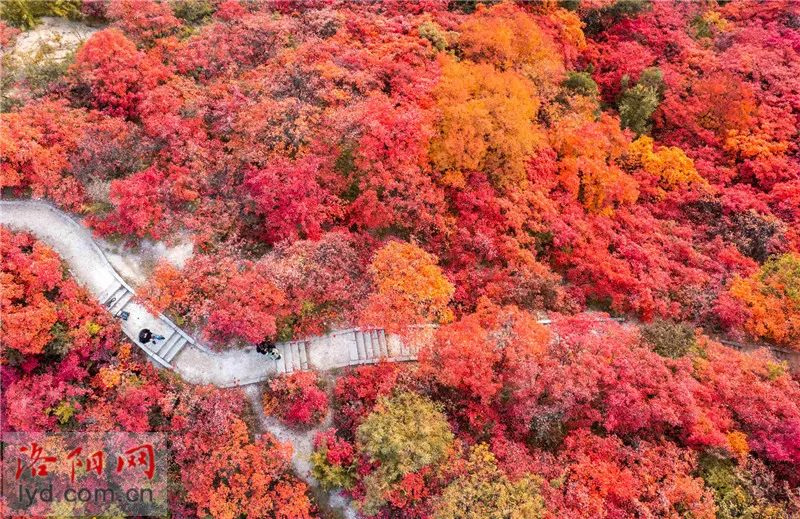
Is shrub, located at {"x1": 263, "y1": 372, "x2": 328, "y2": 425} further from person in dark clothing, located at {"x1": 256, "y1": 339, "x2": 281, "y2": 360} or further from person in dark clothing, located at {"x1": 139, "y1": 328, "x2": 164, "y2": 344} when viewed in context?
person in dark clothing, located at {"x1": 139, "y1": 328, "x2": 164, "y2": 344}

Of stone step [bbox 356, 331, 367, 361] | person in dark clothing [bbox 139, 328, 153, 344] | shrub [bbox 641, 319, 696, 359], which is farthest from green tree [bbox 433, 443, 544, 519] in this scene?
person in dark clothing [bbox 139, 328, 153, 344]

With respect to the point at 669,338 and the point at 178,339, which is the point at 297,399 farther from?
the point at 669,338

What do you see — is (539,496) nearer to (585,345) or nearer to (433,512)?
(433,512)

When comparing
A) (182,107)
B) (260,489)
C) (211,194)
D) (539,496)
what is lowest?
(260,489)

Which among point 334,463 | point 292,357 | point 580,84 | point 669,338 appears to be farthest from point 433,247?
point 580,84

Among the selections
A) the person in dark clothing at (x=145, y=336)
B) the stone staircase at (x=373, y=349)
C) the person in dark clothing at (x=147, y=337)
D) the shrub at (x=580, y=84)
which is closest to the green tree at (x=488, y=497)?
the stone staircase at (x=373, y=349)

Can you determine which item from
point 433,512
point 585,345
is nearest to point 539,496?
point 433,512

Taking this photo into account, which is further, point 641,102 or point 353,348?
point 641,102
